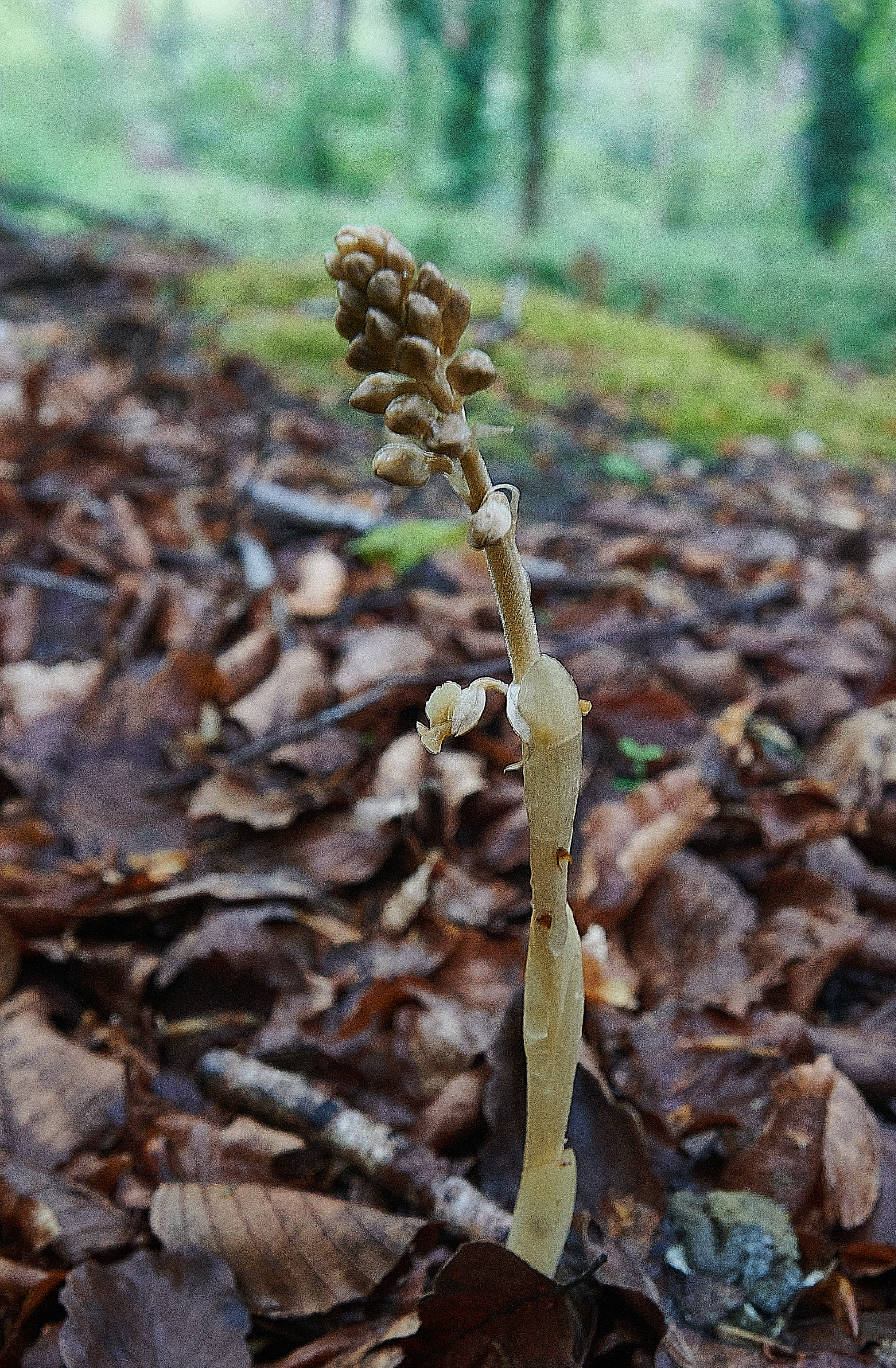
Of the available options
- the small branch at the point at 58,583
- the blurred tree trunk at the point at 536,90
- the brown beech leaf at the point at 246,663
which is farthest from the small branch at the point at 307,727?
the blurred tree trunk at the point at 536,90

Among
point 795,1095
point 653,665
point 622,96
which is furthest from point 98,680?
point 622,96

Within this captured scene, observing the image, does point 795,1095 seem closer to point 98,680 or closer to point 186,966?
point 186,966

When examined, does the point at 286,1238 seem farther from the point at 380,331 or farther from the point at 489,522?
the point at 380,331

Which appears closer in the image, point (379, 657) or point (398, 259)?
point (398, 259)

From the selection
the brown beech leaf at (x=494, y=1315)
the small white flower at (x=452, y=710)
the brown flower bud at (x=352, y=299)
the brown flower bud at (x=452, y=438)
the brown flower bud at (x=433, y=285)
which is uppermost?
the brown flower bud at (x=433, y=285)

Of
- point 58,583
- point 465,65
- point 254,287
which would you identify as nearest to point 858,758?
point 58,583

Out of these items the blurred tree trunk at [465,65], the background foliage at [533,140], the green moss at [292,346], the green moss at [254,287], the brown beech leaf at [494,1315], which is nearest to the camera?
the brown beech leaf at [494,1315]

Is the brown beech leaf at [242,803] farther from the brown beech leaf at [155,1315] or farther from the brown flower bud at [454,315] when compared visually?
the brown flower bud at [454,315]
